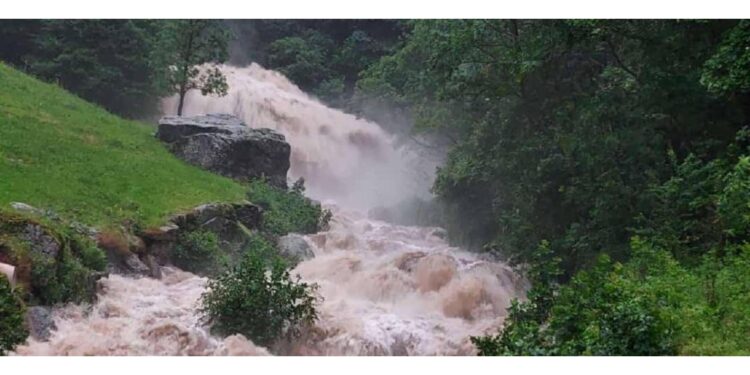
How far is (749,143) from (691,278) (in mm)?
2230

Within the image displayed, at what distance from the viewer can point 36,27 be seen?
29.7 feet

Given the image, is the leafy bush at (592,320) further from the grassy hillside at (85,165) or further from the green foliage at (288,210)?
the grassy hillside at (85,165)

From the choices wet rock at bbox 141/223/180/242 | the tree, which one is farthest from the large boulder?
wet rock at bbox 141/223/180/242

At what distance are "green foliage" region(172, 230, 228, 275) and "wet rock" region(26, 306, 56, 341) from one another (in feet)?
4.97

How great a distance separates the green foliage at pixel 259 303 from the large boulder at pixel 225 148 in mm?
2455

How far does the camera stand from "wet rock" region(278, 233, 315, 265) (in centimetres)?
814

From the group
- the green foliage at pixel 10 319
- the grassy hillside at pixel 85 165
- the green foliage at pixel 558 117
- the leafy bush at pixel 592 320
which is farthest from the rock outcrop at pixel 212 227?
the leafy bush at pixel 592 320

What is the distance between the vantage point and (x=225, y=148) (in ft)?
33.9

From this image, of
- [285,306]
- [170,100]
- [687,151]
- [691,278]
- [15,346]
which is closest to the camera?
[15,346]

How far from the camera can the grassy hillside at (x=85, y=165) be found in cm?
773

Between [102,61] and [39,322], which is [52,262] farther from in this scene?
[102,61]

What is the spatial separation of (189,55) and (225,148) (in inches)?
59.6
